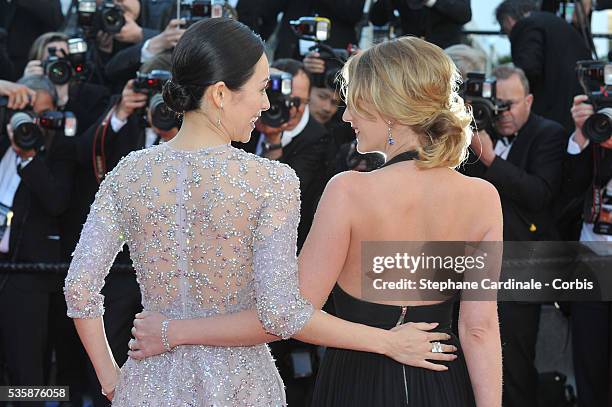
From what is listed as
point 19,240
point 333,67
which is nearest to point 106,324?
point 19,240

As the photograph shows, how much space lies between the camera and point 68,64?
504 cm

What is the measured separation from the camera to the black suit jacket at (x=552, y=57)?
17.1 ft

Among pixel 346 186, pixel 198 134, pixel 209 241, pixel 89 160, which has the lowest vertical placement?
pixel 89 160

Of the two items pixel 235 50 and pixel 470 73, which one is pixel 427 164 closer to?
pixel 235 50

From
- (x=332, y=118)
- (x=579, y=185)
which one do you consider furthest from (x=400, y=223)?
(x=332, y=118)

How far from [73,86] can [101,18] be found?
0.44 meters

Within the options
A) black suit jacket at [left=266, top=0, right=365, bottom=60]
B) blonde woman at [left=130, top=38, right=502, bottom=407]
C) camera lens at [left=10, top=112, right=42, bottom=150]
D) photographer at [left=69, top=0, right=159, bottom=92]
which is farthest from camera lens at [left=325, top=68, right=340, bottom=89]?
blonde woman at [left=130, top=38, right=502, bottom=407]

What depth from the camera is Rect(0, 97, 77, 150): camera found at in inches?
179

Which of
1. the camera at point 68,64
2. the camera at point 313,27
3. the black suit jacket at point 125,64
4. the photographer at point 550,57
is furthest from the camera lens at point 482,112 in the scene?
the camera at point 68,64

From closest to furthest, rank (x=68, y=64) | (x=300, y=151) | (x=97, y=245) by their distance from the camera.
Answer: (x=97, y=245) < (x=300, y=151) < (x=68, y=64)

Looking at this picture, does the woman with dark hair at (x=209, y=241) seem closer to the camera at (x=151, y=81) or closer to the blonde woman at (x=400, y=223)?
the blonde woman at (x=400, y=223)

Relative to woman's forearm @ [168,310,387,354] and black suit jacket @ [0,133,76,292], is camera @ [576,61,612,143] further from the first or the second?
black suit jacket @ [0,133,76,292]

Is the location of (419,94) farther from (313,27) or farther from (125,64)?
(125,64)

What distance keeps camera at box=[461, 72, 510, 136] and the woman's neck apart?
7.59 feet
